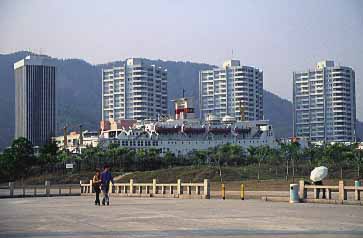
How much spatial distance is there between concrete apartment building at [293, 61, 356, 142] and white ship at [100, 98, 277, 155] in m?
11.1

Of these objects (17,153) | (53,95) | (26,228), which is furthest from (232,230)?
(53,95)

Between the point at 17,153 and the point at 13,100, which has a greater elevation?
the point at 13,100

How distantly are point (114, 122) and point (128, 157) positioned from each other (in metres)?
55.3

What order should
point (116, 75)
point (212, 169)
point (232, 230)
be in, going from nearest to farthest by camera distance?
point (232, 230), point (212, 169), point (116, 75)

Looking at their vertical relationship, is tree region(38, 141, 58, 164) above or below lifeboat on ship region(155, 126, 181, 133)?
below

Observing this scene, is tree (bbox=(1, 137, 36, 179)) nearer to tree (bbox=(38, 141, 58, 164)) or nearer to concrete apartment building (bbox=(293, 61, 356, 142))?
tree (bbox=(38, 141, 58, 164))

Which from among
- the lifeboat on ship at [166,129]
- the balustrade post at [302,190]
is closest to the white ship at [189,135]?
the lifeboat on ship at [166,129]

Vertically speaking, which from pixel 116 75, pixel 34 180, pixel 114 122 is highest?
pixel 116 75

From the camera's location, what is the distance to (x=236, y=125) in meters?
142

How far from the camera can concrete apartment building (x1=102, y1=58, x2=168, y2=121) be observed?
188 m

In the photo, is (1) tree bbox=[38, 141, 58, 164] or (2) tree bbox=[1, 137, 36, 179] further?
(1) tree bbox=[38, 141, 58, 164]

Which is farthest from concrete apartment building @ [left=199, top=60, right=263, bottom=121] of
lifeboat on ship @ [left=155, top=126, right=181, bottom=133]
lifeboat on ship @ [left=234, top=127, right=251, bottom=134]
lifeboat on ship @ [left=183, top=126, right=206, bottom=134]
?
lifeboat on ship @ [left=155, top=126, right=181, bottom=133]

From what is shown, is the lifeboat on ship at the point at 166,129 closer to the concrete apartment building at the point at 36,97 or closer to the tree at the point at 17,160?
the concrete apartment building at the point at 36,97

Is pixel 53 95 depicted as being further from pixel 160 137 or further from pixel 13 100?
pixel 160 137
